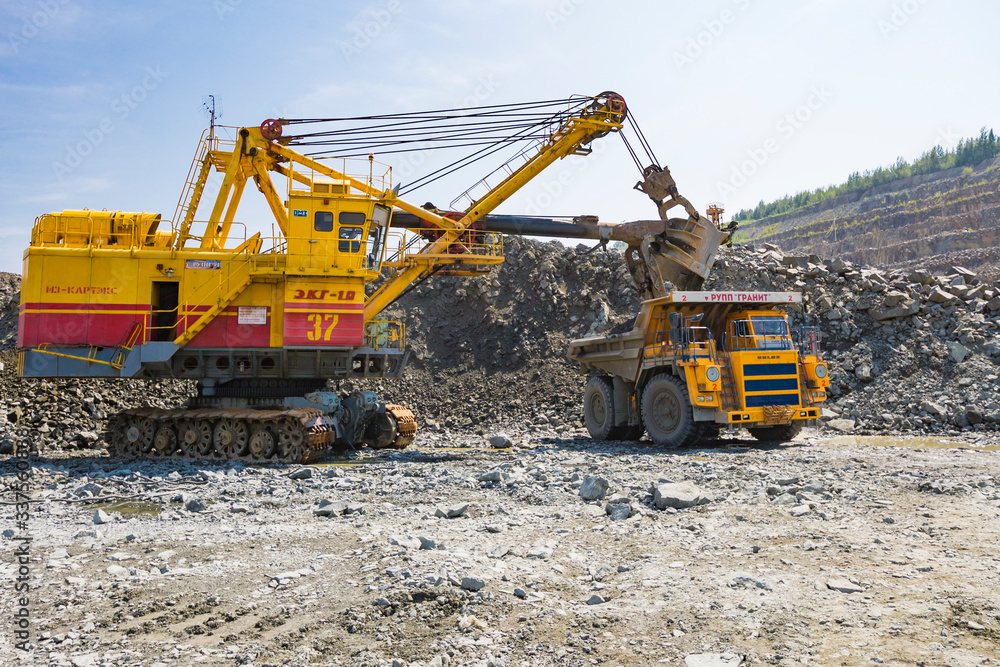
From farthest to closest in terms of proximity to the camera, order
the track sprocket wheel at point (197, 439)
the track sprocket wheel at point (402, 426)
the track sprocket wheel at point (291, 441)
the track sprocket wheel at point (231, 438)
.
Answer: the track sprocket wheel at point (402, 426) → the track sprocket wheel at point (197, 439) → the track sprocket wheel at point (231, 438) → the track sprocket wheel at point (291, 441)

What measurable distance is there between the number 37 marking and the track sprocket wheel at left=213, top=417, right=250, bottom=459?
1.98 m

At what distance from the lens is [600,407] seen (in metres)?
16.0

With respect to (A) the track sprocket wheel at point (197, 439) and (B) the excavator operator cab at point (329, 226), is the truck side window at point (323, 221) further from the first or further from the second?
(A) the track sprocket wheel at point (197, 439)

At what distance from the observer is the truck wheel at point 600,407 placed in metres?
15.4

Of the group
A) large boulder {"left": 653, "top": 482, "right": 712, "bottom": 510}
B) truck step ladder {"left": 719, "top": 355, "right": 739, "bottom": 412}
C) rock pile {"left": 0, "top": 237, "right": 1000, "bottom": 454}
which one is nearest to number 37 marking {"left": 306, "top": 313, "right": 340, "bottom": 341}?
rock pile {"left": 0, "top": 237, "right": 1000, "bottom": 454}

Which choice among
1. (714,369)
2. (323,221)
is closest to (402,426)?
(323,221)

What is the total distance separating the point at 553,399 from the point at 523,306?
4.81 meters

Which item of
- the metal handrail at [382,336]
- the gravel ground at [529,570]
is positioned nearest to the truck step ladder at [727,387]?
the gravel ground at [529,570]

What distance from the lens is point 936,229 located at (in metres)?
47.7

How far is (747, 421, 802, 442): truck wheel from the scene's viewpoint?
13.8m

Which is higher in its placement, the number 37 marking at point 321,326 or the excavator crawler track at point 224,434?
the number 37 marking at point 321,326

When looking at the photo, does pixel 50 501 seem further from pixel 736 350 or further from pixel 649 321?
pixel 736 350

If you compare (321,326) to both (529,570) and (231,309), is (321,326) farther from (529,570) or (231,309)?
(529,570)

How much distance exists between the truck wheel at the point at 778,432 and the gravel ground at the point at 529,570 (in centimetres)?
410
